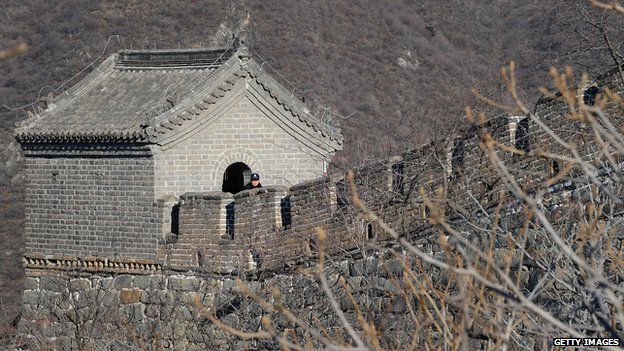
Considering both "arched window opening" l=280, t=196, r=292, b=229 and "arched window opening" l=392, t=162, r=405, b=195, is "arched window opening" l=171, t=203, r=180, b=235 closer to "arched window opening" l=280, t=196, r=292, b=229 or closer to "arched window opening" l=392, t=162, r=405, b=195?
"arched window opening" l=280, t=196, r=292, b=229

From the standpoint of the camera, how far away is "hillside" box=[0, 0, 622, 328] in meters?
36.8

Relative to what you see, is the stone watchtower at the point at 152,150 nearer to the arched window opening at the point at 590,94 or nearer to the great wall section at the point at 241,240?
the great wall section at the point at 241,240

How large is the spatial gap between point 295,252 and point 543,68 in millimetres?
16800

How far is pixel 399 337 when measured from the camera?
8.92 m

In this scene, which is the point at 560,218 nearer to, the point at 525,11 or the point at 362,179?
the point at 362,179

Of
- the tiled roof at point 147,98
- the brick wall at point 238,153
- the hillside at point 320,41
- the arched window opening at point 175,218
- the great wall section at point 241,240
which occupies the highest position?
the hillside at point 320,41

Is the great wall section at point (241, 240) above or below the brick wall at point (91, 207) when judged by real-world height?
below

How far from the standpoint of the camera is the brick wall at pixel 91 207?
1710 centimetres

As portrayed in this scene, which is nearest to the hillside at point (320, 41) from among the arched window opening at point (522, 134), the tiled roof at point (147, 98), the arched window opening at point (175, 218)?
the tiled roof at point (147, 98)

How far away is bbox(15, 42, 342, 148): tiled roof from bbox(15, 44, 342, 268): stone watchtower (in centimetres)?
2

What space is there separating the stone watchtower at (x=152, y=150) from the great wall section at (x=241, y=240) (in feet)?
0.14

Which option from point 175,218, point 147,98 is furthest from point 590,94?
point 147,98

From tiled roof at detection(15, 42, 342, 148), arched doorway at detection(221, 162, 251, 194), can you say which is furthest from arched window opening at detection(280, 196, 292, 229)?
arched doorway at detection(221, 162, 251, 194)

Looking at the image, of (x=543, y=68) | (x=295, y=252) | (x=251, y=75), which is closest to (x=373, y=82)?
(x=543, y=68)
